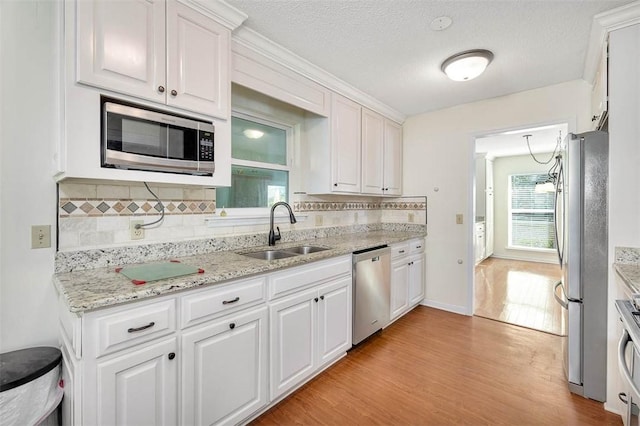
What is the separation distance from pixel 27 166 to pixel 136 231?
562 mm

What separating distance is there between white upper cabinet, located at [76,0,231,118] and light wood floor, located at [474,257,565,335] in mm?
Result: 3528

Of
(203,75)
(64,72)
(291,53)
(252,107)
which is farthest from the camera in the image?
(252,107)

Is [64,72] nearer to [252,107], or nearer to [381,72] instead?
[252,107]

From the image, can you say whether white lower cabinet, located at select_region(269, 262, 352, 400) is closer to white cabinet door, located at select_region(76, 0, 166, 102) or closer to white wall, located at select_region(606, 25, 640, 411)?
white cabinet door, located at select_region(76, 0, 166, 102)

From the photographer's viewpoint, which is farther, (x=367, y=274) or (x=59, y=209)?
(x=367, y=274)

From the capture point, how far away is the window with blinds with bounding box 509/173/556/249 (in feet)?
20.1

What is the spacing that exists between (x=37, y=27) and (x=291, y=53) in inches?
56.5

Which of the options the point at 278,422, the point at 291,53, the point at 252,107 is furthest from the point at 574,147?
the point at 278,422

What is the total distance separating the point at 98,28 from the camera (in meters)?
1.25

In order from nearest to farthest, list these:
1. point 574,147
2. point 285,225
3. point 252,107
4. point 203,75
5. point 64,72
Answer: point 64,72
point 203,75
point 574,147
point 252,107
point 285,225

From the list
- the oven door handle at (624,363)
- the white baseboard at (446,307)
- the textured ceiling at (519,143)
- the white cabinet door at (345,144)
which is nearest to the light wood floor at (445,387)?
the white baseboard at (446,307)

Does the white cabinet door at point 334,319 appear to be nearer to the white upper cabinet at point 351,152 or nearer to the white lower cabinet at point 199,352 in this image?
the white lower cabinet at point 199,352

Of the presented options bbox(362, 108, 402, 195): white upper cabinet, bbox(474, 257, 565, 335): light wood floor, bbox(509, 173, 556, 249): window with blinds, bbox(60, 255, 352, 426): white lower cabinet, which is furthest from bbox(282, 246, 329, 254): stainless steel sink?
bbox(509, 173, 556, 249): window with blinds

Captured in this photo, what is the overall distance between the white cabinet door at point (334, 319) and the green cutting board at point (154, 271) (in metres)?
0.94
